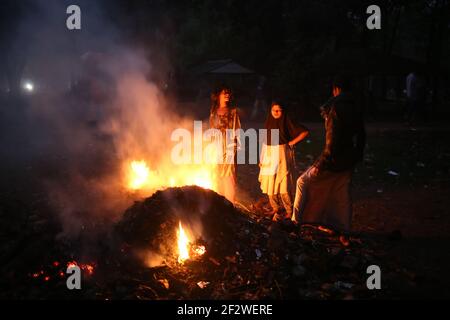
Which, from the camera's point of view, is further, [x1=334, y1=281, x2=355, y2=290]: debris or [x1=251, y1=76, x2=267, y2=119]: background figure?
[x1=251, y1=76, x2=267, y2=119]: background figure

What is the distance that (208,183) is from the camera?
23.7 ft

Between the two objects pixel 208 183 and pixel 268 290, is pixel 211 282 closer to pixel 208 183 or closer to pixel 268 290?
pixel 268 290

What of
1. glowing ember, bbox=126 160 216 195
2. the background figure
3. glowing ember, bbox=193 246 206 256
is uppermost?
the background figure

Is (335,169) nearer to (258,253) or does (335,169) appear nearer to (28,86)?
(258,253)

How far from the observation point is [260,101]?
68.8ft

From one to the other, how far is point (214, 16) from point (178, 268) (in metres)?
26.2

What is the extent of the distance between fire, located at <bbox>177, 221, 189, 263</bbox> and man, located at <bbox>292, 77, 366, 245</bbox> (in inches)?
68.3

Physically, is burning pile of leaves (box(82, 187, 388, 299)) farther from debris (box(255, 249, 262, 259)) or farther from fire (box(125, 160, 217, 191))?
fire (box(125, 160, 217, 191))

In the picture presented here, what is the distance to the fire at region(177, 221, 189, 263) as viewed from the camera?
16.3 feet

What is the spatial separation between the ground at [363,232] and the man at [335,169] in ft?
0.98

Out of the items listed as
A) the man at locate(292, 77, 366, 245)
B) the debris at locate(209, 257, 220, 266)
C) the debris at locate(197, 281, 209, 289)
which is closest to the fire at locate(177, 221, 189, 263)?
the debris at locate(209, 257, 220, 266)

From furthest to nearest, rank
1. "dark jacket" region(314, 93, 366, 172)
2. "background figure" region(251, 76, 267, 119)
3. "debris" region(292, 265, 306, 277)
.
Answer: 1. "background figure" region(251, 76, 267, 119)
2. "dark jacket" region(314, 93, 366, 172)
3. "debris" region(292, 265, 306, 277)

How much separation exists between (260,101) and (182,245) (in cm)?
1660
